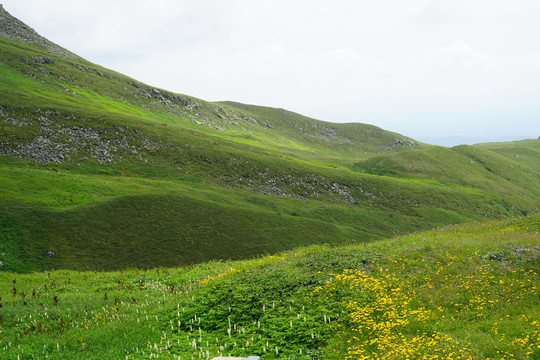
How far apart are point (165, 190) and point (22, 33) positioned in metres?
174

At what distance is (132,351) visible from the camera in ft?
41.4

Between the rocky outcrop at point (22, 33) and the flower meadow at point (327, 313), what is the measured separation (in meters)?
195

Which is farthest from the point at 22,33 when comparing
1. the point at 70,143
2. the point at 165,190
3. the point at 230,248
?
the point at 230,248

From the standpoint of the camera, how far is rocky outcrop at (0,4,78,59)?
535 ft

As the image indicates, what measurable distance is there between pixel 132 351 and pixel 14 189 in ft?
160

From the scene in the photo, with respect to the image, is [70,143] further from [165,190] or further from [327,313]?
[327,313]

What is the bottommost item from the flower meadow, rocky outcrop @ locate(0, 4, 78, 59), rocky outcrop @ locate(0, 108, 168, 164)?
the flower meadow

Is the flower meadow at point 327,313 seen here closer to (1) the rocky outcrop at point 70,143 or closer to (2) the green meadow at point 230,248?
(2) the green meadow at point 230,248

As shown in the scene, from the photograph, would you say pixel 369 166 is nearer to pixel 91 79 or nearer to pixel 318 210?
pixel 318 210

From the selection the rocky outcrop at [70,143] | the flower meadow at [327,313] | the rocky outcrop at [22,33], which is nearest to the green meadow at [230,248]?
the flower meadow at [327,313]

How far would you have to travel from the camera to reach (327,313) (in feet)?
45.6

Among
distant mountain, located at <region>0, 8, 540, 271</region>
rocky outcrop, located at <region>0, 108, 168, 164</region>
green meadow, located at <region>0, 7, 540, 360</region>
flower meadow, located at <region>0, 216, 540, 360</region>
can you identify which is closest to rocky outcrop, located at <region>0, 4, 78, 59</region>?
distant mountain, located at <region>0, 8, 540, 271</region>

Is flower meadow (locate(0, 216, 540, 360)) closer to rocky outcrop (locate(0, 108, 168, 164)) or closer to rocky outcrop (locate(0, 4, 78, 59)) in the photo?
rocky outcrop (locate(0, 108, 168, 164))

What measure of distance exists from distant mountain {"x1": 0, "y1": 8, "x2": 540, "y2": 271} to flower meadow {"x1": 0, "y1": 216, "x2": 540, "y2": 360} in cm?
2403
